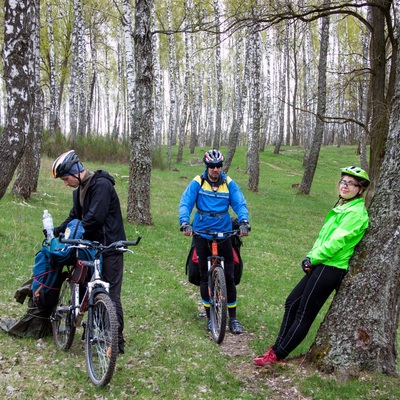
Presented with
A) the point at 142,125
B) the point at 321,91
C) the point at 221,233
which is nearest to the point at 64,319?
the point at 221,233

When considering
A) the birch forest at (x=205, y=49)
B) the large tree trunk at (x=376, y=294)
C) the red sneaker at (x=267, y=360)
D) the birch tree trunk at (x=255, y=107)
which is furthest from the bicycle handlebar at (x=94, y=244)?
the birch tree trunk at (x=255, y=107)

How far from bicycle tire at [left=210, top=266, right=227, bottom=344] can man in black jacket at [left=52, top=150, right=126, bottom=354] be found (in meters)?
1.30

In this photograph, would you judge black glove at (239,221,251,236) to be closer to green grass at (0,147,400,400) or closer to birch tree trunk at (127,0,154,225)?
green grass at (0,147,400,400)

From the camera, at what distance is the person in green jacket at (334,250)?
14.6ft

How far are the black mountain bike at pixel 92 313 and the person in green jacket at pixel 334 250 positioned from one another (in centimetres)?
181

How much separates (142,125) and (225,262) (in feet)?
21.7

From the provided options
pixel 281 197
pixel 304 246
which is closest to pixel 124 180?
pixel 281 197

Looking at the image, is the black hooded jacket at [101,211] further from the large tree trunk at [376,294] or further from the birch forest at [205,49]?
the birch forest at [205,49]

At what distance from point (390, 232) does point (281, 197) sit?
16.7 metres

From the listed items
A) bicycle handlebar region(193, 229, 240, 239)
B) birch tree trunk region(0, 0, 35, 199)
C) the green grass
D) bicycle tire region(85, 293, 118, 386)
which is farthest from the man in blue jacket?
birch tree trunk region(0, 0, 35, 199)

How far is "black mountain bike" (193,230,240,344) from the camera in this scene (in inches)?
221

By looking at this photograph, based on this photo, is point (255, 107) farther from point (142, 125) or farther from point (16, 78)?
point (16, 78)

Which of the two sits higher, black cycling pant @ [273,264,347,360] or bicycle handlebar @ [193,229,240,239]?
bicycle handlebar @ [193,229,240,239]

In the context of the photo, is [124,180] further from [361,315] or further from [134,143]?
[361,315]
